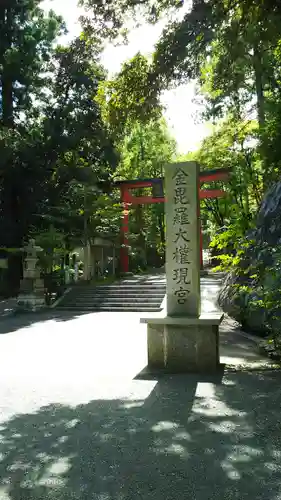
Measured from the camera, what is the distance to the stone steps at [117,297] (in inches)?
637

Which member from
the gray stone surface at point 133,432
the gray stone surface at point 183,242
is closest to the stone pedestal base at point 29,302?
the gray stone surface at point 133,432

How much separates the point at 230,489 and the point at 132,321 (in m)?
9.96

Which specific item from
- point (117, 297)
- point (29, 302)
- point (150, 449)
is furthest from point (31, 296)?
point (150, 449)

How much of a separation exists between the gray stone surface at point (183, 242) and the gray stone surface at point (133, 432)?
42.3 inches

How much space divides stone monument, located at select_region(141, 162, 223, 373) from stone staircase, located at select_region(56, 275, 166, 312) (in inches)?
360

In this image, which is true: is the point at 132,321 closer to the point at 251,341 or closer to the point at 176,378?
the point at 251,341

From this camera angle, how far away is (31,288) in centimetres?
1652

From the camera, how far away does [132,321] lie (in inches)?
496

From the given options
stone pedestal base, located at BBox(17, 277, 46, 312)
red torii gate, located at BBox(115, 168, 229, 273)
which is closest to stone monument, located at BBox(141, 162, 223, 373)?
stone pedestal base, located at BBox(17, 277, 46, 312)

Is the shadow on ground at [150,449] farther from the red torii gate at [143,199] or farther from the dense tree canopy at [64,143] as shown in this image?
the red torii gate at [143,199]

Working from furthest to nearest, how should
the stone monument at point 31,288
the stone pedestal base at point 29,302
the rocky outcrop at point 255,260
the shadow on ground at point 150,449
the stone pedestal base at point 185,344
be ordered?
the stone monument at point 31,288 < the stone pedestal base at point 29,302 < the rocky outcrop at point 255,260 < the stone pedestal base at point 185,344 < the shadow on ground at point 150,449

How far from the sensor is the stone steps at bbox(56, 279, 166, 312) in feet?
53.1

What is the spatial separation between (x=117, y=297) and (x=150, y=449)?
14.0 m

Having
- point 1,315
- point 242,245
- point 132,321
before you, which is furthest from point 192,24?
point 1,315
